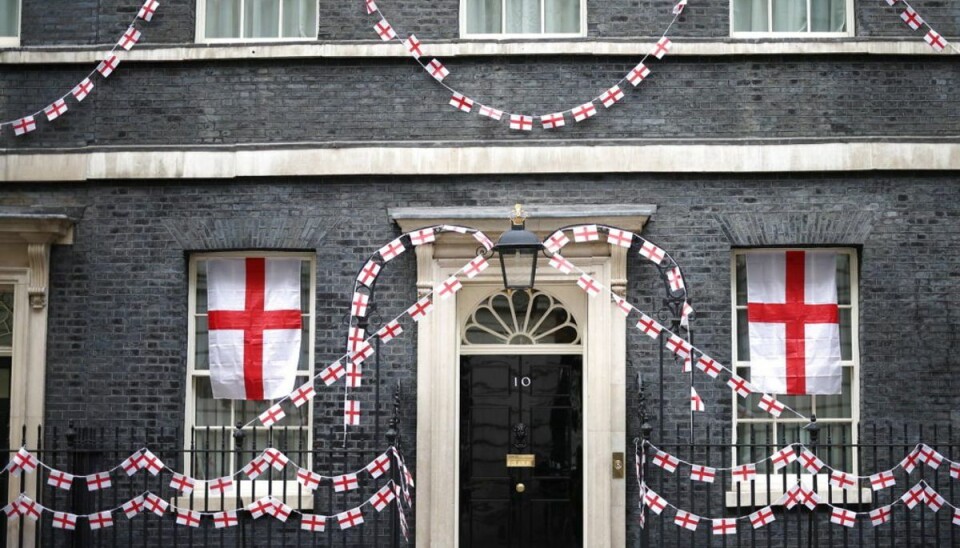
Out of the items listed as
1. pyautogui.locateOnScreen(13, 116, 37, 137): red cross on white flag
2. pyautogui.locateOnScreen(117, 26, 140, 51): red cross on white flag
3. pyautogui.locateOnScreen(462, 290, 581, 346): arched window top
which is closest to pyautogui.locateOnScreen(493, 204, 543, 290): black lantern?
pyautogui.locateOnScreen(462, 290, 581, 346): arched window top

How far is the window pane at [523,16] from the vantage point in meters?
11.0

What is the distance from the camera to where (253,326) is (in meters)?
10.8

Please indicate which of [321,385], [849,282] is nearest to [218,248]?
[321,385]

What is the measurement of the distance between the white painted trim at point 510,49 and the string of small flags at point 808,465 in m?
3.46

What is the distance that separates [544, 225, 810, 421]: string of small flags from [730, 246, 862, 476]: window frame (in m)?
0.18

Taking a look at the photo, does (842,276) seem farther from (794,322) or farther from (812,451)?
(812,451)

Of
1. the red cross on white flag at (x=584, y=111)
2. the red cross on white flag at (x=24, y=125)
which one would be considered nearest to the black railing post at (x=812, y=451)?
the red cross on white flag at (x=584, y=111)

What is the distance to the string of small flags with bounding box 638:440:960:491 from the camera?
31.3 feet

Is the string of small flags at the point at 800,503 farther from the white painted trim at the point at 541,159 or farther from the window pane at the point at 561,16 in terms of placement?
the window pane at the point at 561,16

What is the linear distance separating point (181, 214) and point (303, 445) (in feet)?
7.60

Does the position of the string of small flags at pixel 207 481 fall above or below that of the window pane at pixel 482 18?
below

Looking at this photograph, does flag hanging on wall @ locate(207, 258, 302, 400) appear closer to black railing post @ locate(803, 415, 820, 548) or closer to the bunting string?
the bunting string

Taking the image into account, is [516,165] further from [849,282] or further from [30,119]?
[30,119]

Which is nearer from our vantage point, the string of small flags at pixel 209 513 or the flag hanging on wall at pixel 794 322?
the string of small flags at pixel 209 513
